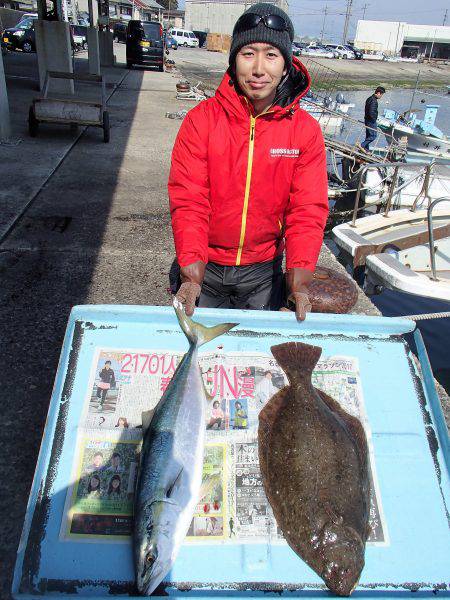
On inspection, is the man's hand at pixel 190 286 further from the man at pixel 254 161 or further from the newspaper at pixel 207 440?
the newspaper at pixel 207 440

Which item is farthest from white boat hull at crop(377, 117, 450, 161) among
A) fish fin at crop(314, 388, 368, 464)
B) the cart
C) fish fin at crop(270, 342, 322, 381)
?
fish fin at crop(314, 388, 368, 464)

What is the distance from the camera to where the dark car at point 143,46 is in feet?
86.8

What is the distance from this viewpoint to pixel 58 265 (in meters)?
4.69

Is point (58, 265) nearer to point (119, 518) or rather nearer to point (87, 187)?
point (87, 187)

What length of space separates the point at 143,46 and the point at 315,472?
29849mm

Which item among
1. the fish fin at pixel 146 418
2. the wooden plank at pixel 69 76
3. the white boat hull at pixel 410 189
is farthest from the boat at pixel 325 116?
the fish fin at pixel 146 418

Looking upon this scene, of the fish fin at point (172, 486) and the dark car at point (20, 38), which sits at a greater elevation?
the dark car at point (20, 38)

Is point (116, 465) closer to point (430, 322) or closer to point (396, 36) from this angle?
point (430, 322)

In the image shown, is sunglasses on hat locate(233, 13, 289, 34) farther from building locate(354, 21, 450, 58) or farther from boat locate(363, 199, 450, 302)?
building locate(354, 21, 450, 58)

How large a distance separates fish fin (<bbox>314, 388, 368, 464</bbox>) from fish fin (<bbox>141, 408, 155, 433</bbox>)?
2.45 feet

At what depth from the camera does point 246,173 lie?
2459 mm

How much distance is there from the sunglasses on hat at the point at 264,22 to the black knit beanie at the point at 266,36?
14 mm

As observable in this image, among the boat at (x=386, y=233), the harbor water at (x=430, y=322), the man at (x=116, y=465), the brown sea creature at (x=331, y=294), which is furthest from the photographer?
the boat at (x=386, y=233)

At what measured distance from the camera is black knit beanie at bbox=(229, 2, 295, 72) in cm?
230
